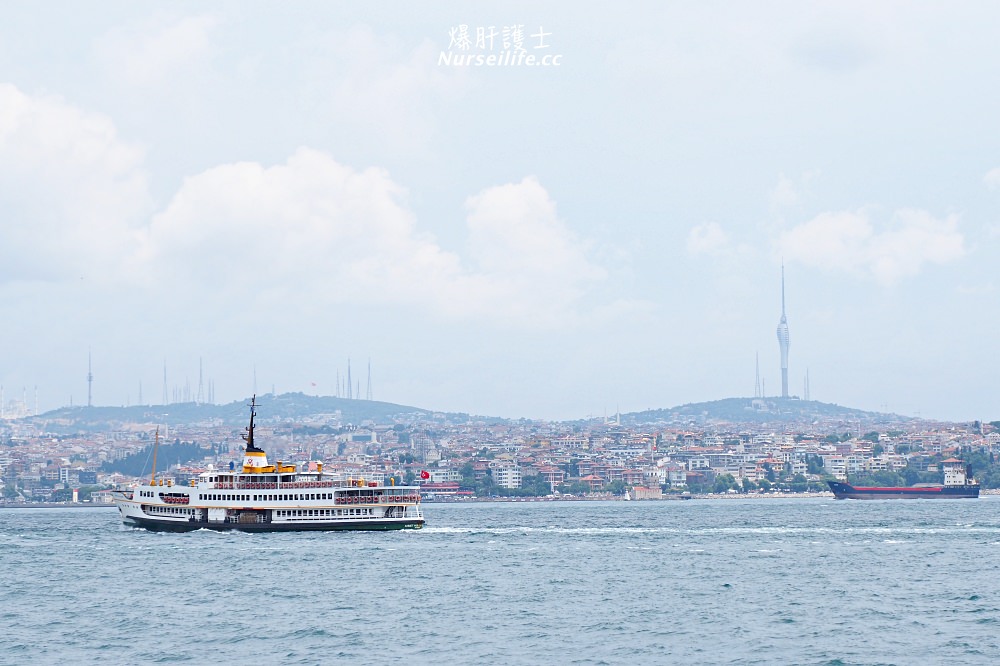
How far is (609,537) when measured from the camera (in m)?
80.2

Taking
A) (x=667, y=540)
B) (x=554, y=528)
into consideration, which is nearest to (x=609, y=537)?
(x=667, y=540)

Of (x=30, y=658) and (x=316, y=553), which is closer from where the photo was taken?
(x=30, y=658)

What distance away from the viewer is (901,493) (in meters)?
177

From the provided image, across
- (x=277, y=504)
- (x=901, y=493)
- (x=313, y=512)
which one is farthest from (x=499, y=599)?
(x=901, y=493)

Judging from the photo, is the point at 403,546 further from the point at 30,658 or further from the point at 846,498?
the point at 846,498

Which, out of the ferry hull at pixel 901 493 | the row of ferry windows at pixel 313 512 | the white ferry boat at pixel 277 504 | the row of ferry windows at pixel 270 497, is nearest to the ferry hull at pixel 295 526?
the white ferry boat at pixel 277 504

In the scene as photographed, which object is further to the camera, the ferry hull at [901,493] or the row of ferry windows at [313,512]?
the ferry hull at [901,493]

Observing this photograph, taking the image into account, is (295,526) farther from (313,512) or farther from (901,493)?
(901,493)

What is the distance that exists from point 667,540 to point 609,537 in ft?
13.8

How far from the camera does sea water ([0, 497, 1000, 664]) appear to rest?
38406 mm

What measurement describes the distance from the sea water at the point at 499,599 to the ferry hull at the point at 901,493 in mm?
100968

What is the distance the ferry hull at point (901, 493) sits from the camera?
176 m

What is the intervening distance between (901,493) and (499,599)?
5394 inches

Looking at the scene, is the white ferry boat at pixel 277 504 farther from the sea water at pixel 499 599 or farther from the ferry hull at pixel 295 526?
the sea water at pixel 499 599
